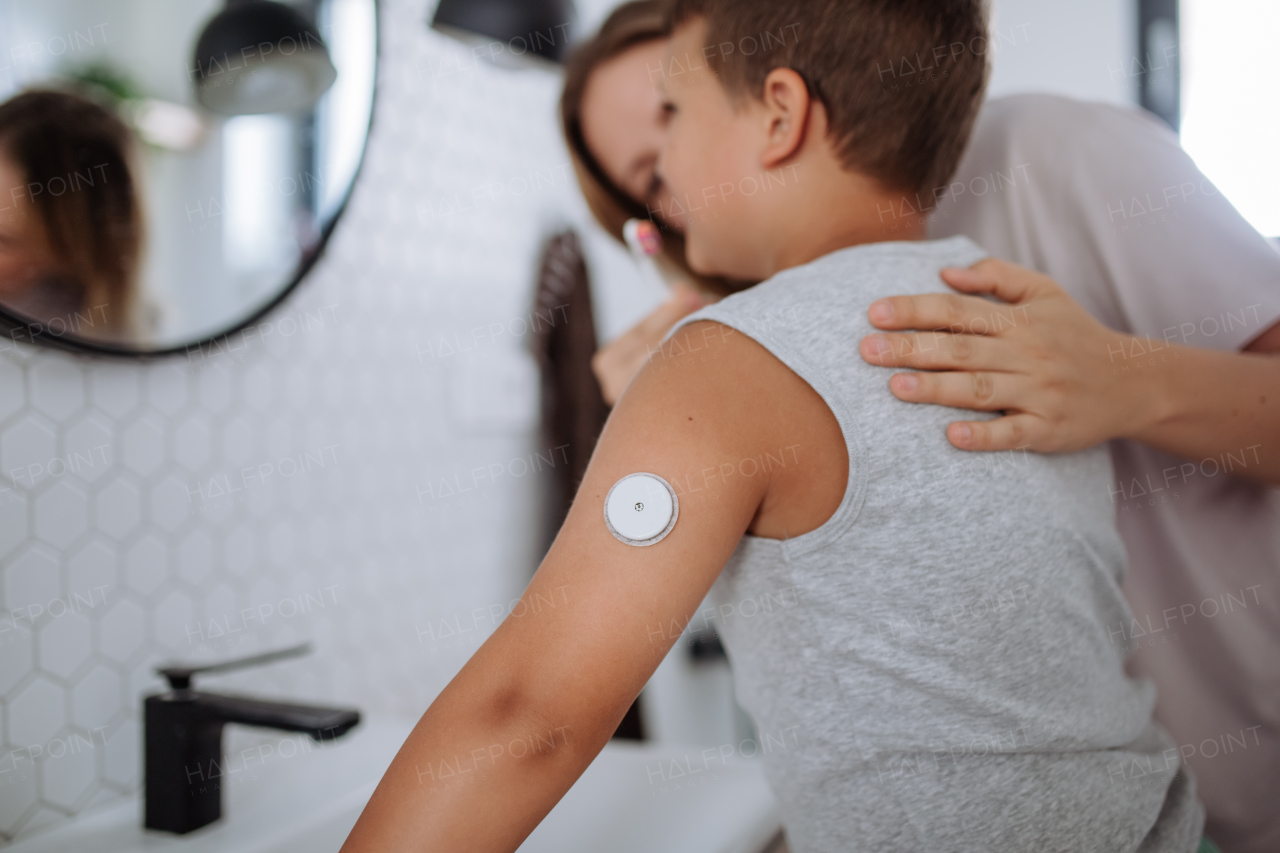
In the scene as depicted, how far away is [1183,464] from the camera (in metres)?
0.81

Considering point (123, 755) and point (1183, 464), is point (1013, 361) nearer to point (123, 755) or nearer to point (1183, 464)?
point (1183, 464)

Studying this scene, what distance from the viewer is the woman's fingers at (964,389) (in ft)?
1.68

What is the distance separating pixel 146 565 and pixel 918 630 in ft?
2.32

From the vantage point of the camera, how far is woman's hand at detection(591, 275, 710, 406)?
100 centimetres

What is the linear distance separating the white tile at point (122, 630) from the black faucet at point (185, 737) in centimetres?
7

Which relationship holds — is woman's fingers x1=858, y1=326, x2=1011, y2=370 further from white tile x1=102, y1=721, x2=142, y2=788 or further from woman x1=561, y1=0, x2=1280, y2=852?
white tile x1=102, y1=721, x2=142, y2=788

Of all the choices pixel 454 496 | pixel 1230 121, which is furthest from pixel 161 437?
pixel 1230 121

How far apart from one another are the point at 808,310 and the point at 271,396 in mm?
655

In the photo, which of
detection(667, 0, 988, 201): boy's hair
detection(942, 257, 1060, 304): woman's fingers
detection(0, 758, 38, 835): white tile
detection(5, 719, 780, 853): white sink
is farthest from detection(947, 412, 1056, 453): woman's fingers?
detection(0, 758, 38, 835): white tile

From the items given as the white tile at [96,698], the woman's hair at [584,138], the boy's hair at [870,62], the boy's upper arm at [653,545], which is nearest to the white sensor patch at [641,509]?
the boy's upper arm at [653,545]

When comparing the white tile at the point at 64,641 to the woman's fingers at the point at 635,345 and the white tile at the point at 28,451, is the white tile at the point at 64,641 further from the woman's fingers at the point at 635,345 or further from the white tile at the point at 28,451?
the woman's fingers at the point at 635,345

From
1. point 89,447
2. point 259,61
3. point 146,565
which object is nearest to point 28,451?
point 89,447

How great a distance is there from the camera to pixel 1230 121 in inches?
76.3

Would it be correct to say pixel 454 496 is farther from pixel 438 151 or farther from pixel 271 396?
pixel 438 151
